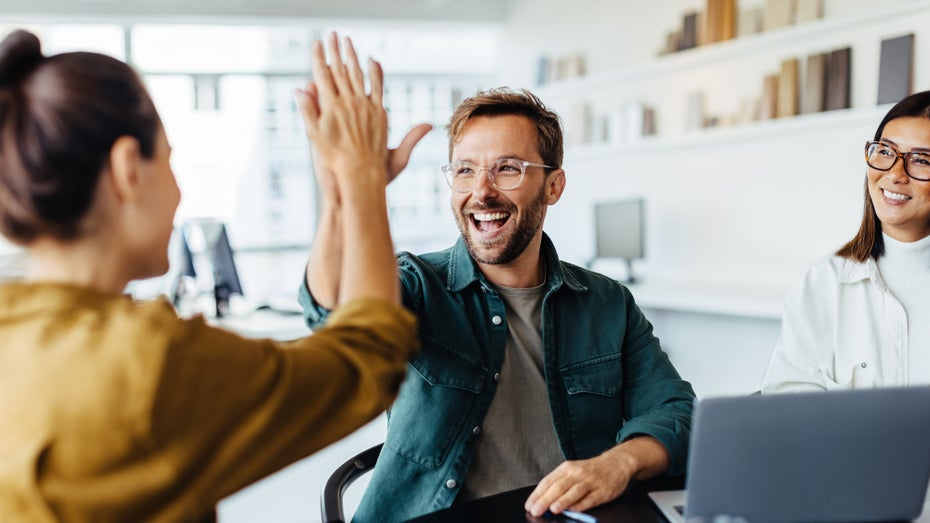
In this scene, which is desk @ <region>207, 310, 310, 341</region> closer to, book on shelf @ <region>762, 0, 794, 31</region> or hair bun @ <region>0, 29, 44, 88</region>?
hair bun @ <region>0, 29, 44, 88</region>

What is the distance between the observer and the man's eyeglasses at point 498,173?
1.87 m

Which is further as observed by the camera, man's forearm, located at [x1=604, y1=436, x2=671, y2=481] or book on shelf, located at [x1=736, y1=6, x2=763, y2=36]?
book on shelf, located at [x1=736, y1=6, x2=763, y2=36]

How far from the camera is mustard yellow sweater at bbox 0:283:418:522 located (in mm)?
804

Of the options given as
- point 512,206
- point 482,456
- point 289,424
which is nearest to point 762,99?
point 512,206

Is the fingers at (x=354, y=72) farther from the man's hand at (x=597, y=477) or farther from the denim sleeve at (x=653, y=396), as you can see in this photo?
the denim sleeve at (x=653, y=396)

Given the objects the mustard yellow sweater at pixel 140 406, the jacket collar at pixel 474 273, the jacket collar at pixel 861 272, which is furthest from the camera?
the jacket collar at pixel 861 272

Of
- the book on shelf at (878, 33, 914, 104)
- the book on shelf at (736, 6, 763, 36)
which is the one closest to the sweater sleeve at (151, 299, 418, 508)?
the book on shelf at (878, 33, 914, 104)

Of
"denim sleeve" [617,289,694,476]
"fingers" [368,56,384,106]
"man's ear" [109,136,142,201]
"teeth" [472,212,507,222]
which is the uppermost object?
"fingers" [368,56,384,106]

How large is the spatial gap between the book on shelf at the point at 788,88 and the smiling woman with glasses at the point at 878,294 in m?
2.17

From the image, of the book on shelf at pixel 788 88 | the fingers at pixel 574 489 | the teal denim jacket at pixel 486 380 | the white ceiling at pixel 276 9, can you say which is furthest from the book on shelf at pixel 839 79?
the fingers at pixel 574 489

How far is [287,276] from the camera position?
682cm

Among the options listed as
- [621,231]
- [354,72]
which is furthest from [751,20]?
[354,72]

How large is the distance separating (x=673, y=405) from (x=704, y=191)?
331 centimetres

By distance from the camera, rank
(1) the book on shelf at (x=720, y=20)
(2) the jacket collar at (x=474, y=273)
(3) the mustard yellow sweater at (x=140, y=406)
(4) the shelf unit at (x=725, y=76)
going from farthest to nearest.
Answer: (1) the book on shelf at (x=720, y=20)
(4) the shelf unit at (x=725, y=76)
(2) the jacket collar at (x=474, y=273)
(3) the mustard yellow sweater at (x=140, y=406)
